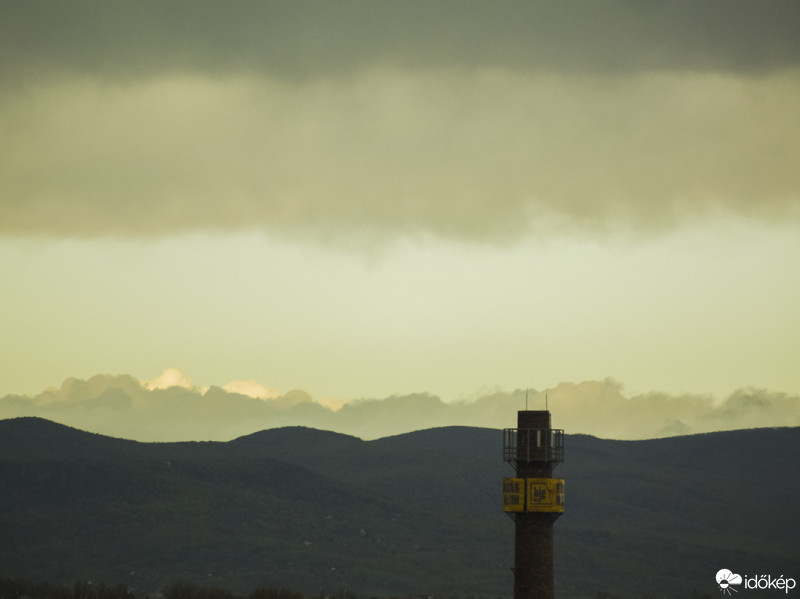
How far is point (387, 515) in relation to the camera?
195375 mm

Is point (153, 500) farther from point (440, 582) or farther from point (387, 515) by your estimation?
point (440, 582)

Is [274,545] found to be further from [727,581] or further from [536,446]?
[536,446]

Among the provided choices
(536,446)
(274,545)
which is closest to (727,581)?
(274,545)

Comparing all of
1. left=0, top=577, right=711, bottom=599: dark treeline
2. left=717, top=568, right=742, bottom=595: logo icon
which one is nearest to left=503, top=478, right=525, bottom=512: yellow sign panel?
left=0, top=577, right=711, bottom=599: dark treeline

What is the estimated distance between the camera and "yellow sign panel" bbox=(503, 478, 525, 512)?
66.6m

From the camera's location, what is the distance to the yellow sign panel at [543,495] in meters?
66.3

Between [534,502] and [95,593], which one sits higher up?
[534,502]

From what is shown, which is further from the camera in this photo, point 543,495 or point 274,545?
point 274,545

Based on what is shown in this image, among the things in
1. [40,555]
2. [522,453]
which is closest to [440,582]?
[40,555]

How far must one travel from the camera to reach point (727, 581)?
569ft

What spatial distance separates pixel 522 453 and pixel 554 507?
3585 mm

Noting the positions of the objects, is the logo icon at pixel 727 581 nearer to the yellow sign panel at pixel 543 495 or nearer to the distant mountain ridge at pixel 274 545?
the distant mountain ridge at pixel 274 545

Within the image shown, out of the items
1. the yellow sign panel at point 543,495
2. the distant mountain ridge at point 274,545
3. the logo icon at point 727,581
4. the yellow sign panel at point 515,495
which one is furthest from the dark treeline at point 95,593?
the logo icon at point 727,581

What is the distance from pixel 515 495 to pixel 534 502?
46.6 inches
